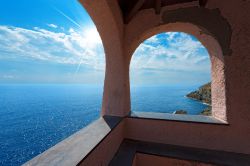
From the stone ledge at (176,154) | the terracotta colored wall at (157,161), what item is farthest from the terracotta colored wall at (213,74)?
the terracotta colored wall at (157,161)

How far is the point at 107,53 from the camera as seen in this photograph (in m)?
2.55

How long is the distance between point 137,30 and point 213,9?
1326mm

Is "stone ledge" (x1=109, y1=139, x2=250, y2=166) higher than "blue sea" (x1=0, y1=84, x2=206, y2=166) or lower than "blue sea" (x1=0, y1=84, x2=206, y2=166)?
higher

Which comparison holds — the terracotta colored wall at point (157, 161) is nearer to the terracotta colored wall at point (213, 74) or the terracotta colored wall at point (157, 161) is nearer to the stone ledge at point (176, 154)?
the stone ledge at point (176, 154)

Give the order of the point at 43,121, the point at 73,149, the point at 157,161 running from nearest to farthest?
the point at 73,149 < the point at 157,161 < the point at 43,121

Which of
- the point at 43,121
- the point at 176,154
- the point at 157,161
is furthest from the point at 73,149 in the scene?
the point at 43,121

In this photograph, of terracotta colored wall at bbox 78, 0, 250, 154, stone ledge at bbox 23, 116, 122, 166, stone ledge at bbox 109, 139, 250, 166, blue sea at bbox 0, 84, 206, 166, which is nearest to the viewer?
stone ledge at bbox 23, 116, 122, 166

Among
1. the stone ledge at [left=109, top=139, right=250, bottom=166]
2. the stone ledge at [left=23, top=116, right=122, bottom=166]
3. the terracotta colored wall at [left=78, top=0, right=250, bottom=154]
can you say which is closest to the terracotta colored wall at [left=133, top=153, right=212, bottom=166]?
the stone ledge at [left=109, top=139, right=250, bottom=166]

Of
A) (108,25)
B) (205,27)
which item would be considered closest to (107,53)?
(108,25)

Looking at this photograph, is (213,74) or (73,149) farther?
(213,74)

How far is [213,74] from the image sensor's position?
2.46m

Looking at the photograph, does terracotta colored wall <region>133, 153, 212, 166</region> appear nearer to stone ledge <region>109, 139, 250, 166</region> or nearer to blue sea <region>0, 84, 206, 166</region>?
stone ledge <region>109, 139, 250, 166</region>

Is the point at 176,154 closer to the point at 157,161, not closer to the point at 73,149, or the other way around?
the point at 157,161

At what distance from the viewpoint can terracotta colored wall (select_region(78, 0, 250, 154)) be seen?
200 cm
